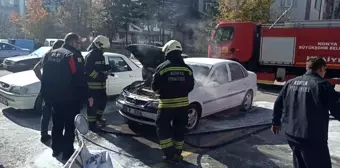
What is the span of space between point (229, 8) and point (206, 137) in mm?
18423

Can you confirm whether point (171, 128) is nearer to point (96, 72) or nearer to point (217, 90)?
point (96, 72)

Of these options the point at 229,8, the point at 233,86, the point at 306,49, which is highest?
the point at 229,8

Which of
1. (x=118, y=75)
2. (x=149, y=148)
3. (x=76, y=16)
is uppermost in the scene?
(x=76, y=16)

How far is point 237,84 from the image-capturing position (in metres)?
7.34

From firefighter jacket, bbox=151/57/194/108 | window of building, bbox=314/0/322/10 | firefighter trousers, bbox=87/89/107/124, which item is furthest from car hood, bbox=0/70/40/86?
window of building, bbox=314/0/322/10

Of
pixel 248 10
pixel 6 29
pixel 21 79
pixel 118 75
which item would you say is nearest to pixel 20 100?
pixel 21 79

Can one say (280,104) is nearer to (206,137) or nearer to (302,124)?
(302,124)

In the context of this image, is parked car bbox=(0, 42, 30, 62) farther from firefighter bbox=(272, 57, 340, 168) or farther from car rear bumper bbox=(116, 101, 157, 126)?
firefighter bbox=(272, 57, 340, 168)

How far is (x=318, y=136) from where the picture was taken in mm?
3160

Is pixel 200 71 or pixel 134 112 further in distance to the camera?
pixel 200 71

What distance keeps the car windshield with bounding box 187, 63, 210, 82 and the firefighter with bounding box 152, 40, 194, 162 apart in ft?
6.68

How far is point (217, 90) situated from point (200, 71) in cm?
57

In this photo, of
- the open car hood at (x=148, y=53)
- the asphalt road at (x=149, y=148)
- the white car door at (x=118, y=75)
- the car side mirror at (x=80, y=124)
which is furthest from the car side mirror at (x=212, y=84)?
the car side mirror at (x=80, y=124)

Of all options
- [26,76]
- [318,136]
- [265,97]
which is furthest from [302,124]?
[265,97]
